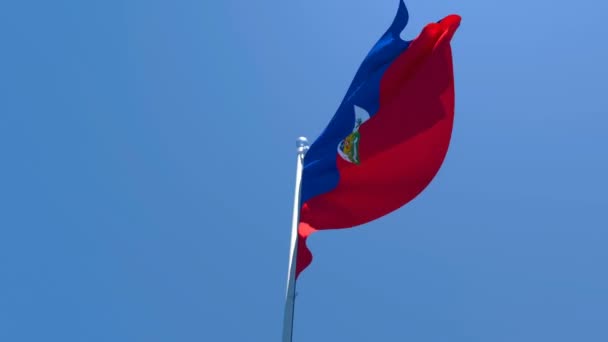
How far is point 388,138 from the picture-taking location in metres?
7.09

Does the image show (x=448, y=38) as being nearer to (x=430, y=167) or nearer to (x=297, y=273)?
(x=430, y=167)

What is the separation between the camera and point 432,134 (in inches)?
275

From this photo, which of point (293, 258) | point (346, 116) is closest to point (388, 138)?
point (346, 116)

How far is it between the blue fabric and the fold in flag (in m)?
0.01

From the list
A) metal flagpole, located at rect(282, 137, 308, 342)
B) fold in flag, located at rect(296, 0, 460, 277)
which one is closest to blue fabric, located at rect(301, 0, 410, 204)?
fold in flag, located at rect(296, 0, 460, 277)

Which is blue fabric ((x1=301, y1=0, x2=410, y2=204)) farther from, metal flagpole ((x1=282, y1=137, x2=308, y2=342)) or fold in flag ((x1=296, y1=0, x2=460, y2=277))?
metal flagpole ((x1=282, y1=137, x2=308, y2=342))

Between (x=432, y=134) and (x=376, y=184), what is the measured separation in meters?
0.89

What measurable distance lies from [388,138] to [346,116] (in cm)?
57

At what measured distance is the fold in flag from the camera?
6.89 metres

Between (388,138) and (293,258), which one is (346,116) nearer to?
(388,138)

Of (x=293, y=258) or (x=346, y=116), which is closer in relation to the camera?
(x=293, y=258)

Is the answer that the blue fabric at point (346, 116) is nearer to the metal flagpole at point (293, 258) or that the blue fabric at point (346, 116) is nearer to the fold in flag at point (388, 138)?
the fold in flag at point (388, 138)

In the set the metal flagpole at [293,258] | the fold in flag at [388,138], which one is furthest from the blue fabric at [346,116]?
the metal flagpole at [293,258]

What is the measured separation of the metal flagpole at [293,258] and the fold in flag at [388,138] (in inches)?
10.1
